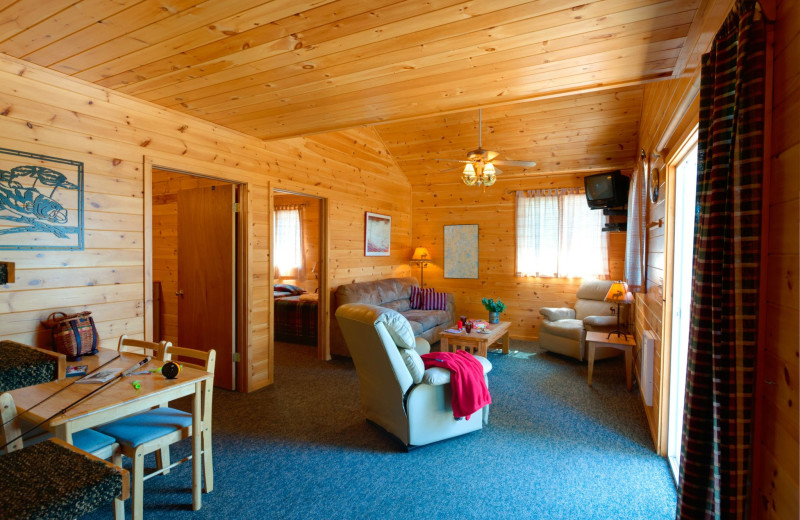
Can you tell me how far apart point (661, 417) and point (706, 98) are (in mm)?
2230

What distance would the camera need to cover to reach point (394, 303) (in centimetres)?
595

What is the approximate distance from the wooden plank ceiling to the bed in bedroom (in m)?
3.09

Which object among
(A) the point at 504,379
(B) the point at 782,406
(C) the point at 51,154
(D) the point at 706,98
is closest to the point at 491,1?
(D) the point at 706,98

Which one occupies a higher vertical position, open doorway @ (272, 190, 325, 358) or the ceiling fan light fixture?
the ceiling fan light fixture

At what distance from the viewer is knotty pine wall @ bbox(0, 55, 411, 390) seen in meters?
2.46

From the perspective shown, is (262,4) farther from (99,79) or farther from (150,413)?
(150,413)

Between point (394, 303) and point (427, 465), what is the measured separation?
3.31m

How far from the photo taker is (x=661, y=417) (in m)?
2.82

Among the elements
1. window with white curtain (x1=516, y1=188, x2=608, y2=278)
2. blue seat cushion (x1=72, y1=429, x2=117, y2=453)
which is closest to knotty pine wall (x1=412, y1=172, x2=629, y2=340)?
window with white curtain (x1=516, y1=188, x2=608, y2=278)

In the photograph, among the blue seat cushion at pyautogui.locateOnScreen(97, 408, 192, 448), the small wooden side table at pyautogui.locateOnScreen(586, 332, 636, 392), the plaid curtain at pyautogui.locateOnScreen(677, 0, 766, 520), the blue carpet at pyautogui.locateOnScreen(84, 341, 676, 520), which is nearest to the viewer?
the plaid curtain at pyautogui.locateOnScreen(677, 0, 766, 520)

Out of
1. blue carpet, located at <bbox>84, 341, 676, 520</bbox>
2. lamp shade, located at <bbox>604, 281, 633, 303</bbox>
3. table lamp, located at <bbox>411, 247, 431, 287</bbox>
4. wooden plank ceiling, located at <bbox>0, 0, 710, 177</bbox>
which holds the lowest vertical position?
blue carpet, located at <bbox>84, 341, 676, 520</bbox>

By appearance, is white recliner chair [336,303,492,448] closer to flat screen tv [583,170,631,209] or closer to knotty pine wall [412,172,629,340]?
flat screen tv [583,170,631,209]

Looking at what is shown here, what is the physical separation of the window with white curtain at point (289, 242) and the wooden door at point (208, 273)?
3.44 meters

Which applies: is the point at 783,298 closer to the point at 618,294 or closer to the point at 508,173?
the point at 618,294
